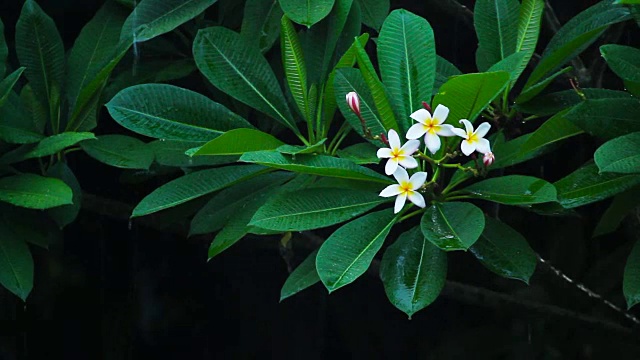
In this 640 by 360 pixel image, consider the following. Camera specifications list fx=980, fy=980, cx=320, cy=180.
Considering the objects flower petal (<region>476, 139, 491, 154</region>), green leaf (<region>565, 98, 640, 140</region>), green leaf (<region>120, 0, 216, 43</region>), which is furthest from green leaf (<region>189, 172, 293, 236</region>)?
green leaf (<region>565, 98, 640, 140</region>)

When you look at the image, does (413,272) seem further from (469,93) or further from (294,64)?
(294,64)

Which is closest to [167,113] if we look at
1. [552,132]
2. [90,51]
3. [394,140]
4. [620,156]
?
[90,51]

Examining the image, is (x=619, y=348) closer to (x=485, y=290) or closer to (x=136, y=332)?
(x=485, y=290)

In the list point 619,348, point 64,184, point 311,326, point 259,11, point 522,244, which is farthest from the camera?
point 311,326

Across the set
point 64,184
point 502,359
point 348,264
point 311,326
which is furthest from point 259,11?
point 502,359

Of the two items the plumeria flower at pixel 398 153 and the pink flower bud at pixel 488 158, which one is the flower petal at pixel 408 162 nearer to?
the plumeria flower at pixel 398 153

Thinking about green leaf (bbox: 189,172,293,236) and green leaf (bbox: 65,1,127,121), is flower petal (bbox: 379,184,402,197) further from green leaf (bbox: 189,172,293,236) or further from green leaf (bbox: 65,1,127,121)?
green leaf (bbox: 65,1,127,121)
